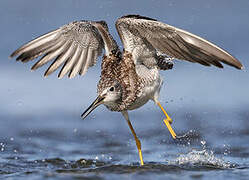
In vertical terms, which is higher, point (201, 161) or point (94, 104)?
point (94, 104)

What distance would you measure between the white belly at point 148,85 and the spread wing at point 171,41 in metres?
0.50

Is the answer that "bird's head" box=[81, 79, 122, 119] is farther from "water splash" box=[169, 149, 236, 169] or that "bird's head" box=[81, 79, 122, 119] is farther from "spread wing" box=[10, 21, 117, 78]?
"water splash" box=[169, 149, 236, 169]

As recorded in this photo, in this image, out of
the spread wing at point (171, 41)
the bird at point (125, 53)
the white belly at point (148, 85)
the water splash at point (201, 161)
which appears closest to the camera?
the spread wing at point (171, 41)

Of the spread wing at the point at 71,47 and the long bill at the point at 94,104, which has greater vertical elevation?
the spread wing at the point at 71,47

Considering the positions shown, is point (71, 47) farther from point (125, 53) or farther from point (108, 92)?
point (108, 92)

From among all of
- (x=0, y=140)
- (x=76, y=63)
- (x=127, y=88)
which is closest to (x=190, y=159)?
(x=127, y=88)

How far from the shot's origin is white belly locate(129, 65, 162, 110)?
34.6 ft

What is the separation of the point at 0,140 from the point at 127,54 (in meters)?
4.55

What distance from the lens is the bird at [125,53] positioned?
9508mm

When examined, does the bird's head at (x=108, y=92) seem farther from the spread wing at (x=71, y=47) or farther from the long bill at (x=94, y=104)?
the spread wing at (x=71, y=47)

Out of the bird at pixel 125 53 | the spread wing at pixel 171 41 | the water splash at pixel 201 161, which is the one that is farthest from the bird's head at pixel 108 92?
the water splash at pixel 201 161

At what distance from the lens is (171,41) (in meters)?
9.69

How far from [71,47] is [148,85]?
1.67 meters

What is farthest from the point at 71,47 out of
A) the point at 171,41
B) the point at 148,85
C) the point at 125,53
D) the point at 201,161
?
the point at 201,161
